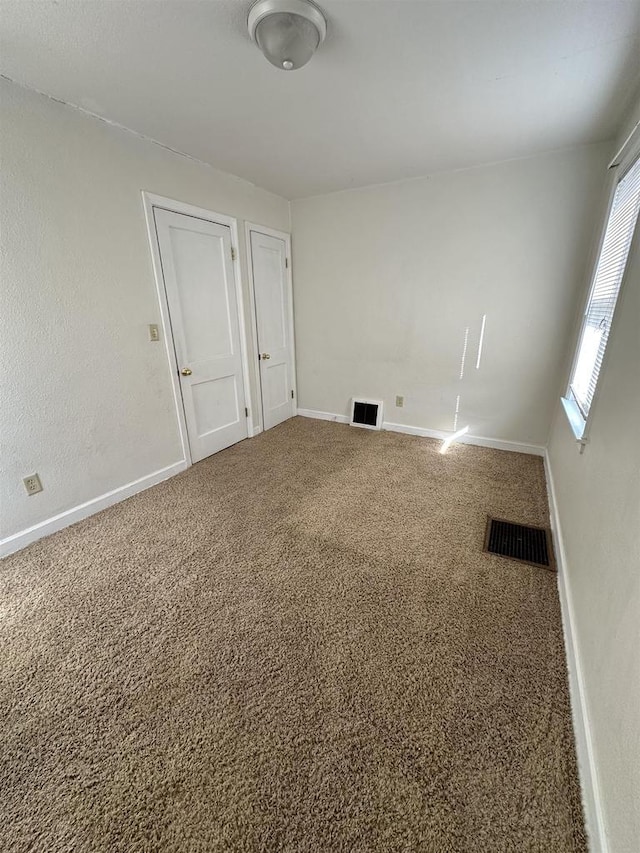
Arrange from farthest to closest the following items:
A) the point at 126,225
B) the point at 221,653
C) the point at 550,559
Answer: the point at 126,225 < the point at 550,559 < the point at 221,653

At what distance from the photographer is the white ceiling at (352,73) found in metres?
1.29

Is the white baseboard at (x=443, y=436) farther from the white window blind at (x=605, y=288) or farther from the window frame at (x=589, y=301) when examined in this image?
the white window blind at (x=605, y=288)

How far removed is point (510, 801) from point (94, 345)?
283cm

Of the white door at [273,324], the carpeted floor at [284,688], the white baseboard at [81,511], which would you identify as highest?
the white door at [273,324]

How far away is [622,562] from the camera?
41.3 inches

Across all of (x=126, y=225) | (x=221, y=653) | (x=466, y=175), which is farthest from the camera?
(x=466, y=175)

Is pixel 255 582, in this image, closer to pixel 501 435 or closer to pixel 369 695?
pixel 369 695

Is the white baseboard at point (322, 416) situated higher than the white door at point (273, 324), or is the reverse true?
the white door at point (273, 324)

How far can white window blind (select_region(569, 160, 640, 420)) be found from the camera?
1.79m

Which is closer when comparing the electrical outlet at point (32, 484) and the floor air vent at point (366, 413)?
the electrical outlet at point (32, 484)

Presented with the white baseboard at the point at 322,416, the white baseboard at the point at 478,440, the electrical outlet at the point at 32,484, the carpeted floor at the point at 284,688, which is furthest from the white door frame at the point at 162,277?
the white baseboard at the point at 478,440

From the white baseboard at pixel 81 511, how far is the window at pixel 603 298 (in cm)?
288

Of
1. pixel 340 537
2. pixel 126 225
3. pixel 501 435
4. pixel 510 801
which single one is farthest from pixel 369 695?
pixel 126 225

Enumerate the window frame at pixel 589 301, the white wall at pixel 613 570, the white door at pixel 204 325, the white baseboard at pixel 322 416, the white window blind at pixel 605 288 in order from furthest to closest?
the white baseboard at pixel 322 416
the white door at pixel 204 325
the white window blind at pixel 605 288
the window frame at pixel 589 301
the white wall at pixel 613 570
